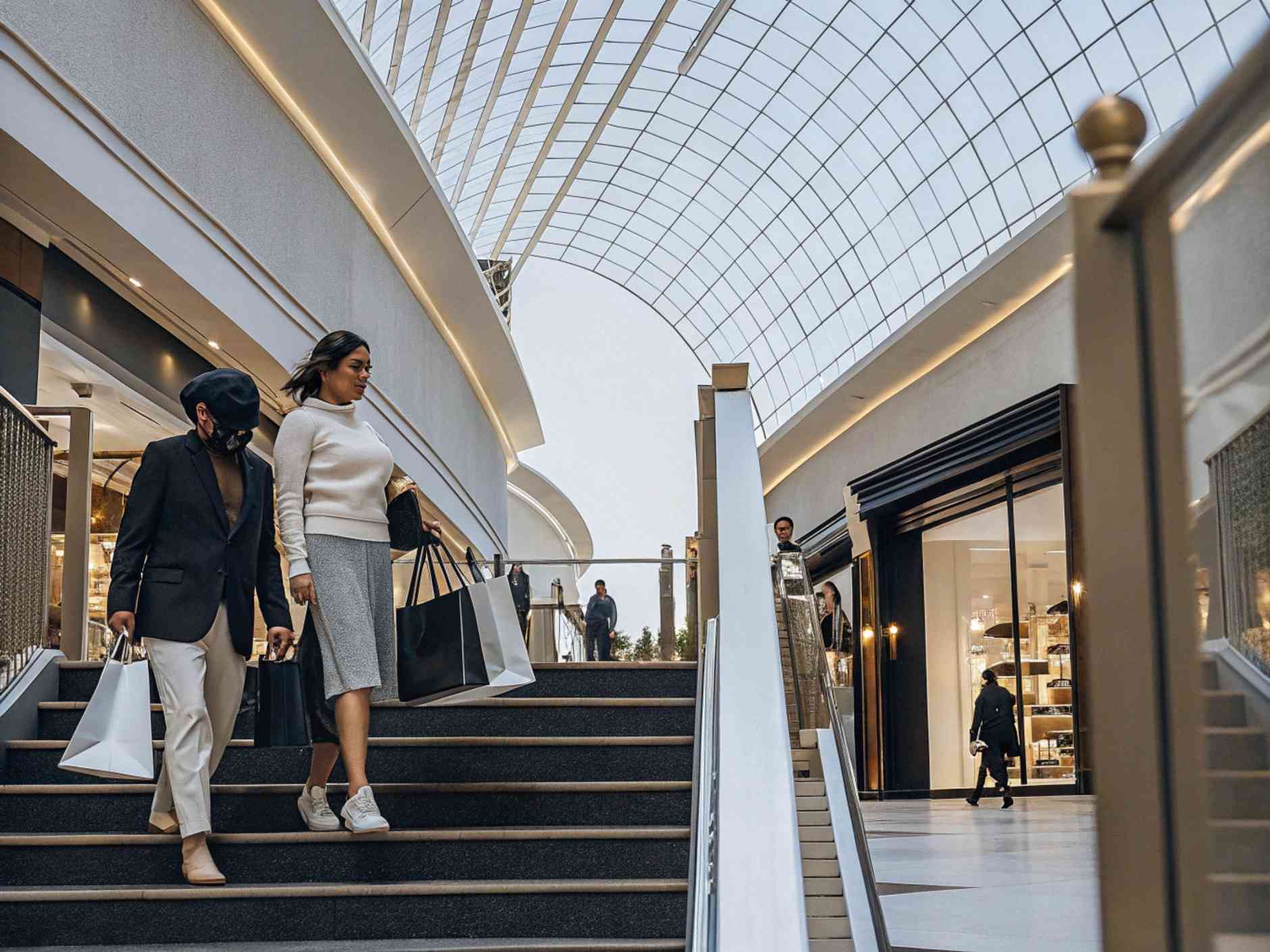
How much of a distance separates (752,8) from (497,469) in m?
11.8

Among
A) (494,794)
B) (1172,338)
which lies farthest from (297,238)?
(1172,338)

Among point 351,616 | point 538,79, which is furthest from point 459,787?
point 538,79

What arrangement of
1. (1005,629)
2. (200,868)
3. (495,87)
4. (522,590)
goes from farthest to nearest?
(495,87)
(1005,629)
(522,590)
(200,868)

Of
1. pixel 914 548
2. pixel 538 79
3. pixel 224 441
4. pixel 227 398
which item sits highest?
pixel 538 79

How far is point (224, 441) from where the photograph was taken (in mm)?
4578

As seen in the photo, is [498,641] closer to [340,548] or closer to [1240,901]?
[340,548]

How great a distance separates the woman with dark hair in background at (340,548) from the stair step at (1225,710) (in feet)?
11.9

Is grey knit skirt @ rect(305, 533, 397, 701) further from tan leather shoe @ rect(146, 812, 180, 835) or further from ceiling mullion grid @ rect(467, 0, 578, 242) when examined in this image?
ceiling mullion grid @ rect(467, 0, 578, 242)

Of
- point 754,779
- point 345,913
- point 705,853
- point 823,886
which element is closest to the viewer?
point 754,779

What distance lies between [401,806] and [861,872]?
1.67m

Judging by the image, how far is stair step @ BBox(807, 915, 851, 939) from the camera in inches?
165

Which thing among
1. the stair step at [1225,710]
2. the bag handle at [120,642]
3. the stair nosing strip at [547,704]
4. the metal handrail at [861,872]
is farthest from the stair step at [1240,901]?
the stair nosing strip at [547,704]

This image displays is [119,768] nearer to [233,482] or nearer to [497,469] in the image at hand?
[233,482]

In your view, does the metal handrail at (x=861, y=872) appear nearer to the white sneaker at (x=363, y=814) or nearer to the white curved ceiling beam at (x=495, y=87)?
the white sneaker at (x=363, y=814)
